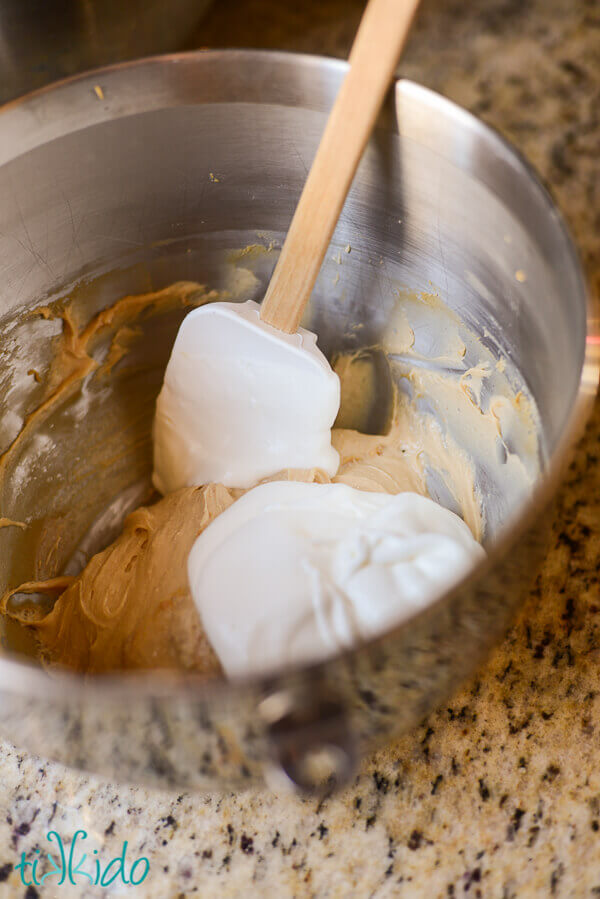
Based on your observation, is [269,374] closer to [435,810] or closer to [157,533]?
[157,533]

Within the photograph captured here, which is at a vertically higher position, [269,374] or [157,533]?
[269,374]

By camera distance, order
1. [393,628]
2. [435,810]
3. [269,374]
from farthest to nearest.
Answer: [269,374], [435,810], [393,628]

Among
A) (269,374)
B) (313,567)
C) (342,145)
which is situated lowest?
(313,567)

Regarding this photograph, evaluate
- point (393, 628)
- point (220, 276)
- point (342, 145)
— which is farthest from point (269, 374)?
point (393, 628)

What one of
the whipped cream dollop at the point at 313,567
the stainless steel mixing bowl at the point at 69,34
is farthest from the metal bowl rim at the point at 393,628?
the stainless steel mixing bowl at the point at 69,34

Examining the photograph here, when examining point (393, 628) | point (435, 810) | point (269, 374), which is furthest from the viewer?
point (269, 374)

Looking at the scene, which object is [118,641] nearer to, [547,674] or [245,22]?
[547,674]

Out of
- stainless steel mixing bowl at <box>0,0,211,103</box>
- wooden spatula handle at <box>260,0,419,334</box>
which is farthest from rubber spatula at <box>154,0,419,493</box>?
stainless steel mixing bowl at <box>0,0,211,103</box>

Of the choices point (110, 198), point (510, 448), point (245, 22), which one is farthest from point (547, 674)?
point (245, 22)
